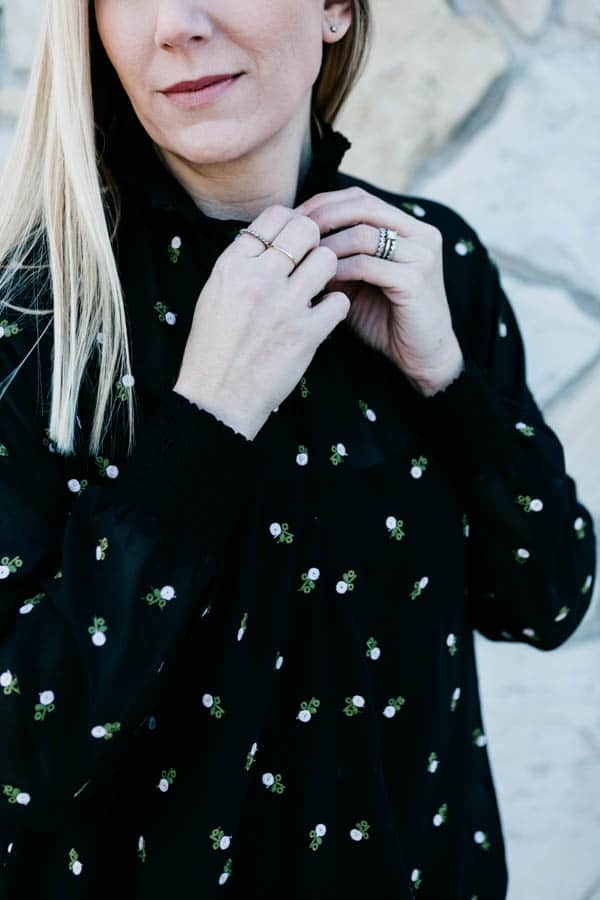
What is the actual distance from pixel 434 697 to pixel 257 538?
34 cm

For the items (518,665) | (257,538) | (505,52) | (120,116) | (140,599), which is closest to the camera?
(140,599)

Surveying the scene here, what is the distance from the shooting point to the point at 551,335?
2.03m

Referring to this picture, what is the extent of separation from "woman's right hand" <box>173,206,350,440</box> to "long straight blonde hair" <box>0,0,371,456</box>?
96 millimetres

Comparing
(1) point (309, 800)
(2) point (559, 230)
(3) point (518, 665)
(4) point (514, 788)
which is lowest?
(4) point (514, 788)

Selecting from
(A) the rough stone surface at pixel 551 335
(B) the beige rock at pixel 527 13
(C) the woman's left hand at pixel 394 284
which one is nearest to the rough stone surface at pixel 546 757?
(A) the rough stone surface at pixel 551 335

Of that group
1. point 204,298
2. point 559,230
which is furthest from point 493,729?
point 204,298

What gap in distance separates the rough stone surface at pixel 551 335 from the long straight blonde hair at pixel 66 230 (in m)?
1.06

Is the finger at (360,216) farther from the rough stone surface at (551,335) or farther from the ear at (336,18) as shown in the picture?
the rough stone surface at (551,335)

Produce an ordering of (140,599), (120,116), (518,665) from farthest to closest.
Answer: (518,665) < (120,116) < (140,599)

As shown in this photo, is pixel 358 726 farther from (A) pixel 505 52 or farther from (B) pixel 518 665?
(A) pixel 505 52

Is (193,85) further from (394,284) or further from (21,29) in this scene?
(21,29)

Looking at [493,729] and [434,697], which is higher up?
[434,697]

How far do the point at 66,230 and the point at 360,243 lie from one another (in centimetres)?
31

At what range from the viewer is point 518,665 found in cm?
221
